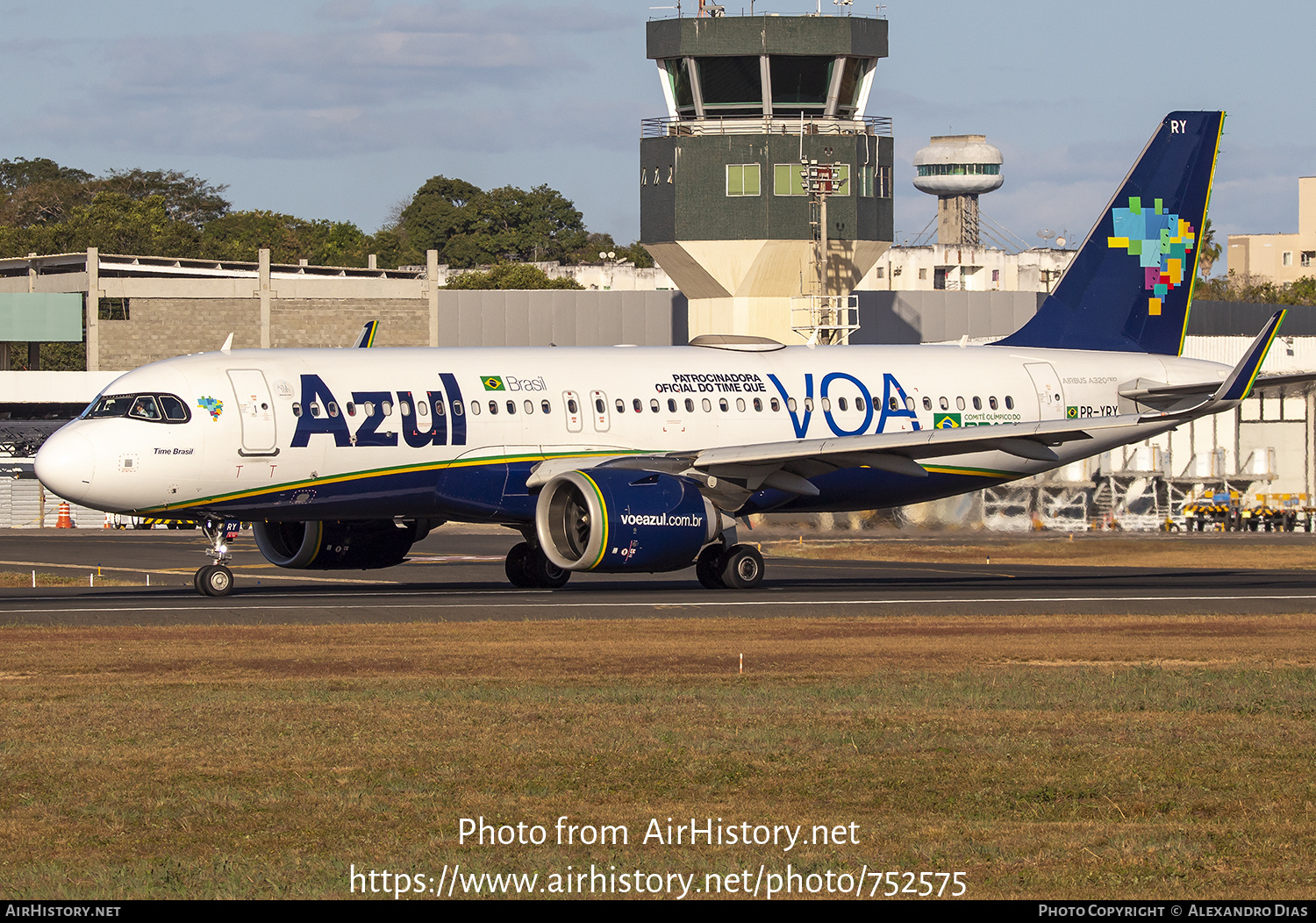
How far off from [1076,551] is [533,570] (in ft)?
55.4

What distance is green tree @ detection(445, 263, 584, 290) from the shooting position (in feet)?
394

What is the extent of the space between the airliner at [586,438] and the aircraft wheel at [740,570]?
34mm

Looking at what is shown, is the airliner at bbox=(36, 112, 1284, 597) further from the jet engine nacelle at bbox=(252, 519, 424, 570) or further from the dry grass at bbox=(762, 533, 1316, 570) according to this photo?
the dry grass at bbox=(762, 533, 1316, 570)

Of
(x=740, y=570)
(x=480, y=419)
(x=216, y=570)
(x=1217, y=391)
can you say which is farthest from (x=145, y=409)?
(x=1217, y=391)

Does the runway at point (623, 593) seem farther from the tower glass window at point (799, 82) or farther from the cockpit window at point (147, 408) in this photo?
the tower glass window at point (799, 82)

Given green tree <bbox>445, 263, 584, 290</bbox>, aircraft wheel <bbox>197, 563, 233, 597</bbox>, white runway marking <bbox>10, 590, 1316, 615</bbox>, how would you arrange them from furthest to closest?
green tree <bbox>445, 263, 584, 290</bbox> < aircraft wheel <bbox>197, 563, 233, 597</bbox> < white runway marking <bbox>10, 590, 1316, 615</bbox>

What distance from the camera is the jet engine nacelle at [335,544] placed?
31.3 meters

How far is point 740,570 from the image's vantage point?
30.9 m

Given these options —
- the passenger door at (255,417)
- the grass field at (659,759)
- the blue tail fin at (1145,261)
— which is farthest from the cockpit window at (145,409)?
the blue tail fin at (1145,261)

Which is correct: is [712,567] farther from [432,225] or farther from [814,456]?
[432,225]

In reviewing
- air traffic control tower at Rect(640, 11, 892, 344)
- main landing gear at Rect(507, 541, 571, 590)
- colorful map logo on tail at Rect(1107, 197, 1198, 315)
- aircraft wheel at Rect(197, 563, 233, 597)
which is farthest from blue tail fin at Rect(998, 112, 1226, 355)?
air traffic control tower at Rect(640, 11, 892, 344)

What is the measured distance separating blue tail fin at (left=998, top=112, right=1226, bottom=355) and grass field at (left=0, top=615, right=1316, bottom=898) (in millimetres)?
16814

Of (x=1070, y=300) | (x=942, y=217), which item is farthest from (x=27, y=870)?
(x=942, y=217)

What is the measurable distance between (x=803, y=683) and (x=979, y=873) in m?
7.89
